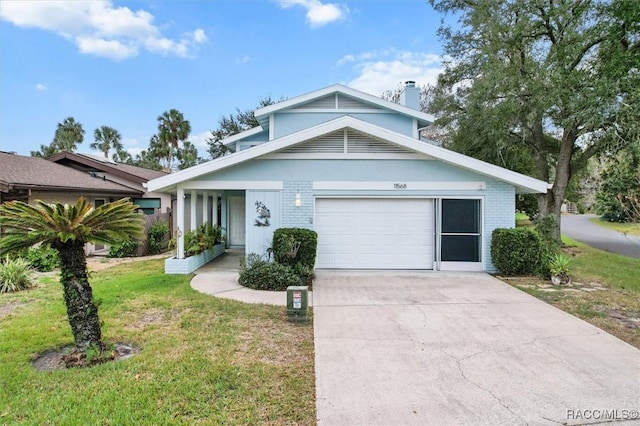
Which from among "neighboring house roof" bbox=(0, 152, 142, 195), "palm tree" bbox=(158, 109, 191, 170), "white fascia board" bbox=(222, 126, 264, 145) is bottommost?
"neighboring house roof" bbox=(0, 152, 142, 195)

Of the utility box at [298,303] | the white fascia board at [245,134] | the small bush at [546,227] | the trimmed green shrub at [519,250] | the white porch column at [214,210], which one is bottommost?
the utility box at [298,303]

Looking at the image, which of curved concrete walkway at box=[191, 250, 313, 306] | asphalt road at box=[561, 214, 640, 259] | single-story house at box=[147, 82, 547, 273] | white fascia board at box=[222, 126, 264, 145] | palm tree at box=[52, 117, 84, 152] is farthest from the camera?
palm tree at box=[52, 117, 84, 152]

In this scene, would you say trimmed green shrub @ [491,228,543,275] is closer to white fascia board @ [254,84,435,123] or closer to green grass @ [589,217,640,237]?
green grass @ [589,217,640,237]

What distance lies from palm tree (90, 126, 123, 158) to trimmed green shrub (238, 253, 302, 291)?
4889 cm

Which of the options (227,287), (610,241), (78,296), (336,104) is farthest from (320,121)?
(610,241)

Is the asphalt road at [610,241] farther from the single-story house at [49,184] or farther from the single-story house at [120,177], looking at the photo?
the single-story house at [49,184]

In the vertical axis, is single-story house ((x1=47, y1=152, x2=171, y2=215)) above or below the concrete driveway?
above

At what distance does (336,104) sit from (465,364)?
35.0 feet

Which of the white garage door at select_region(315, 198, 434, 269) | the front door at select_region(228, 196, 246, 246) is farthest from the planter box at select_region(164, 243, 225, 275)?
the front door at select_region(228, 196, 246, 246)

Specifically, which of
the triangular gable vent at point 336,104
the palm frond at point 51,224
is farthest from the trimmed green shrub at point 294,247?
the triangular gable vent at point 336,104

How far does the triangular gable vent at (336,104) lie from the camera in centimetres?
1331

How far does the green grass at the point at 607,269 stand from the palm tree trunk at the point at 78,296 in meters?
11.0

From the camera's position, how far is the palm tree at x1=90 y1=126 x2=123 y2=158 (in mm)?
48438

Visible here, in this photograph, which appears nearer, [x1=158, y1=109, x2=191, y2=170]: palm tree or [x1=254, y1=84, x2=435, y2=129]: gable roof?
[x1=254, y1=84, x2=435, y2=129]: gable roof
